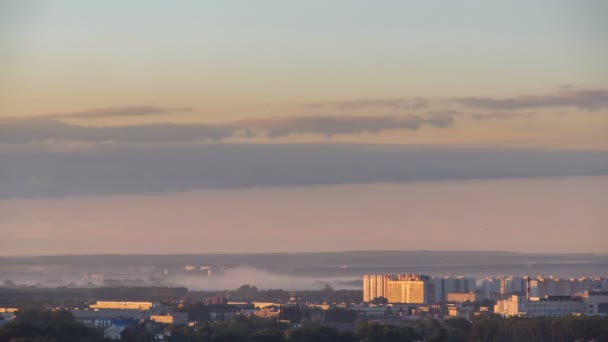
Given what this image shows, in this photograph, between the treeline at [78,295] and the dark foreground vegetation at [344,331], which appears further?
the treeline at [78,295]

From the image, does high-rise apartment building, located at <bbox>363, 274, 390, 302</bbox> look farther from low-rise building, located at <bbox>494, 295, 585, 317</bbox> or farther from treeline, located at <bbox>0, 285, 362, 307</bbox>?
low-rise building, located at <bbox>494, 295, 585, 317</bbox>

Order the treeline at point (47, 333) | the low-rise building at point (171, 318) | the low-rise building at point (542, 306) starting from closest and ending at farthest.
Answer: the treeline at point (47, 333) → the low-rise building at point (171, 318) → the low-rise building at point (542, 306)

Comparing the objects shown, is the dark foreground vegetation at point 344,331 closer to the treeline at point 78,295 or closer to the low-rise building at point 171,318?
the low-rise building at point 171,318

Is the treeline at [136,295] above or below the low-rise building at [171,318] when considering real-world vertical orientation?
above

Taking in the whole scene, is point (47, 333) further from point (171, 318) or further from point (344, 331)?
point (171, 318)

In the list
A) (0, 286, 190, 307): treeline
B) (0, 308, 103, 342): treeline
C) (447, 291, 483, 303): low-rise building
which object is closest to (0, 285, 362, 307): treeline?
(0, 286, 190, 307): treeline

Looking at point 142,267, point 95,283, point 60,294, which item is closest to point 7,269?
point 95,283

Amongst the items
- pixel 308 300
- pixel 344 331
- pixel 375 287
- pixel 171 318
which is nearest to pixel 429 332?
pixel 344 331

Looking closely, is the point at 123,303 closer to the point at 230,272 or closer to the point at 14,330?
the point at 14,330

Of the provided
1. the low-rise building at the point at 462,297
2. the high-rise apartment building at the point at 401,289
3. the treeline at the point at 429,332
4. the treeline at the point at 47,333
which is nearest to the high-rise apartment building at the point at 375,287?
the high-rise apartment building at the point at 401,289
